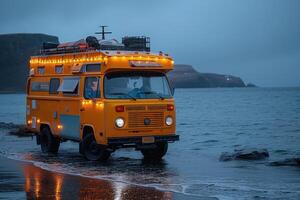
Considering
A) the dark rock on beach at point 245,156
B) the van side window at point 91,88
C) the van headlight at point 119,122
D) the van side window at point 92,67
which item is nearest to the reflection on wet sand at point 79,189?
the van headlight at point 119,122

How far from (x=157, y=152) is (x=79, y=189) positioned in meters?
6.60

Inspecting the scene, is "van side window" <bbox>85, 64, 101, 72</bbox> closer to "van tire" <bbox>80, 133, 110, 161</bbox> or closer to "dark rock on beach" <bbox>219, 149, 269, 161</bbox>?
"van tire" <bbox>80, 133, 110, 161</bbox>

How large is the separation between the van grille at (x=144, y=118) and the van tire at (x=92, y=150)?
49.5 inches

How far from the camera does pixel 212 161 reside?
19.2 metres

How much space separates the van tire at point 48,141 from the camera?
64.6 feet

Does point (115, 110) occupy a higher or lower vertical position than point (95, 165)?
higher

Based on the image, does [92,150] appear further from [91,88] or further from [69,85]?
[69,85]

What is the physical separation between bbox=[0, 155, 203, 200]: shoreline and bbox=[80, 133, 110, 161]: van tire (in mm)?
2557

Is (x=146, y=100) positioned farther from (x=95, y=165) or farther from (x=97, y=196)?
(x=97, y=196)

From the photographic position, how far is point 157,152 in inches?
718

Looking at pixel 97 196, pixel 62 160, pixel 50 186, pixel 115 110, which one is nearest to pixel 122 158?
pixel 62 160

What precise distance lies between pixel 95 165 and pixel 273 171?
16.2 ft

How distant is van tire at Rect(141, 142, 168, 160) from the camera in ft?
58.8

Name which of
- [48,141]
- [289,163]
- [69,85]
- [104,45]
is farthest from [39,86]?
[289,163]
